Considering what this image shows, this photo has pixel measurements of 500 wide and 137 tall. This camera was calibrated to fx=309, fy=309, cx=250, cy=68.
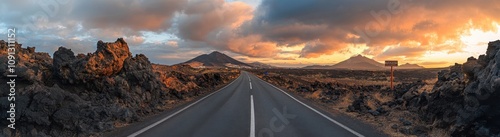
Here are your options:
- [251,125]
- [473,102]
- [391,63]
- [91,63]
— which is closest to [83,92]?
[91,63]

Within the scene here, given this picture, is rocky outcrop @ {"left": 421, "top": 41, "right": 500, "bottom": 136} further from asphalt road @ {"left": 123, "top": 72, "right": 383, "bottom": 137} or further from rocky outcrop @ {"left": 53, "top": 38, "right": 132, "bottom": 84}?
rocky outcrop @ {"left": 53, "top": 38, "right": 132, "bottom": 84}

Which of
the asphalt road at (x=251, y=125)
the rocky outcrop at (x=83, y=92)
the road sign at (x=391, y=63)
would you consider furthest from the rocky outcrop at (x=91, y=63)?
the road sign at (x=391, y=63)

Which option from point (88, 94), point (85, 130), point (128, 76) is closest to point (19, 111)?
point (85, 130)

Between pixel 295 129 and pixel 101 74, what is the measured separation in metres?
11.2

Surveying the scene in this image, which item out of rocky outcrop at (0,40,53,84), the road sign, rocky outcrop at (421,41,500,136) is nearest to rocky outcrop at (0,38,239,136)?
rocky outcrop at (0,40,53,84)

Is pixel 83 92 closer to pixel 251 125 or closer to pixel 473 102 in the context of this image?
pixel 251 125

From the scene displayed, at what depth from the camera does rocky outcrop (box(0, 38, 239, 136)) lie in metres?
10.8

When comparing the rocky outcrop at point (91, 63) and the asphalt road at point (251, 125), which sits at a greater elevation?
the rocky outcrop at point (91, 63)

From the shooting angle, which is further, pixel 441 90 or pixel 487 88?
pixel 441 90

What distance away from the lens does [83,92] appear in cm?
1545

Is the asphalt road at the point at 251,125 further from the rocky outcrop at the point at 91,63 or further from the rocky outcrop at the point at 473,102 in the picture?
the rocky outcrop at the point at 91,63

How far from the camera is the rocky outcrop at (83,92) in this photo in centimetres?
1080

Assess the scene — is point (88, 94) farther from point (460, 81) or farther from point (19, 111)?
point (460, 81)

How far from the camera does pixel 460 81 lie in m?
12.1
